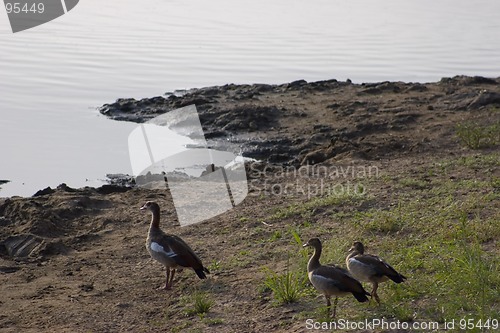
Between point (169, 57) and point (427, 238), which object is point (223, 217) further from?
point (169, 57)

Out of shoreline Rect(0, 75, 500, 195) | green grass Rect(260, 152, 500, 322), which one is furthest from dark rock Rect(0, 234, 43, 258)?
shoreline Rect(0, 75, 500, 195)

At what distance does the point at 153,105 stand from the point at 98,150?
9.13ft

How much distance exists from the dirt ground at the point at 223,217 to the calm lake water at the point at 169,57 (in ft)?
5.93

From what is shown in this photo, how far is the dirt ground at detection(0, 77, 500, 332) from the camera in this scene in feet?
27.7

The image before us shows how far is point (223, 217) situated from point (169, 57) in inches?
562

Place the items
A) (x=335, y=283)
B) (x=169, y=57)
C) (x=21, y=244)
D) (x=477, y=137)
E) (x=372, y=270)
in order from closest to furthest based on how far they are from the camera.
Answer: (x=335, y=283) → (x=372, y=270) → (x=21, y=244) → (x=477, y=137) → (x=169, y=57)

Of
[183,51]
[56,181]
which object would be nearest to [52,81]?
[183,51]

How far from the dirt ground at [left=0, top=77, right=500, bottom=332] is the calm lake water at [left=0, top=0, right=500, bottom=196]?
181 centimetres

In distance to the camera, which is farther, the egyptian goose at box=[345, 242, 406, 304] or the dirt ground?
the dirt ground

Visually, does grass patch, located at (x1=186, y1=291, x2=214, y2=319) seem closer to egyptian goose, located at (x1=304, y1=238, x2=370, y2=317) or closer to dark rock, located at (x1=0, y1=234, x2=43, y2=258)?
egyptian goose, located at (x1=304, y1=238, x2=370, y2=317)

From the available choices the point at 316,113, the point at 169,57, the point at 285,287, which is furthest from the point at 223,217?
the point at 169,57

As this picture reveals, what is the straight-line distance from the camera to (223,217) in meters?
11.6

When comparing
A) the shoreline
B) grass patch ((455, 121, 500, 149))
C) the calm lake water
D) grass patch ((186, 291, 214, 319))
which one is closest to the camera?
grass patch ((186, 291, 214, 319))

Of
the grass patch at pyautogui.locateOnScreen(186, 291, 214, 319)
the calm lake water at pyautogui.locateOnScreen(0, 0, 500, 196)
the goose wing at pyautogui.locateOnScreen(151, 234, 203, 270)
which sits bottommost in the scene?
the grass patch at pyautogui.locateOnScreen(186, 291, 214, 319)
